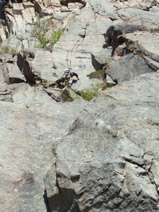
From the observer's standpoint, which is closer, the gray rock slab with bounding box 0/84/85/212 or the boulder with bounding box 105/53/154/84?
the gray rock slab with bounding box 0/84/85/212

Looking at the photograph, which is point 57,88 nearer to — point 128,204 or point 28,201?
point 28,201

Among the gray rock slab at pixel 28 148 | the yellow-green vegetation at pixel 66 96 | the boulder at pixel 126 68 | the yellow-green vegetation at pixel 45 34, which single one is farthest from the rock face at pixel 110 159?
the yellow-green vegetation at pixel 45 34

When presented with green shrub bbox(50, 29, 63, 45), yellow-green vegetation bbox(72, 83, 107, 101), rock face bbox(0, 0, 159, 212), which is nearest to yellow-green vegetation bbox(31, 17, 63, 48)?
green shrub bbox(50, 29, 63, 45)

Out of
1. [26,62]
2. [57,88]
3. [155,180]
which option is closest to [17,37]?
[26,62]

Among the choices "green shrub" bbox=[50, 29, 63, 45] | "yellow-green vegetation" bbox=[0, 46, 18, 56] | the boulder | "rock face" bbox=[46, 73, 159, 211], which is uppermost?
"rock face" bbox=[46, 73, 159, 211]

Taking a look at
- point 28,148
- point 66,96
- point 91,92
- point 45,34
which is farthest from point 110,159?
point 45,34

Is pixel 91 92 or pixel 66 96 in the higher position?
pixel 91 92

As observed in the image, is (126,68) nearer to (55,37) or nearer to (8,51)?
(55,37)

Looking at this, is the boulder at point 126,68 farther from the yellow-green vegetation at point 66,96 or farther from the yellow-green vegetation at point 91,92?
the yellow-green vegetation at point 66,96

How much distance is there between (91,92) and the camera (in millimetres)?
20266

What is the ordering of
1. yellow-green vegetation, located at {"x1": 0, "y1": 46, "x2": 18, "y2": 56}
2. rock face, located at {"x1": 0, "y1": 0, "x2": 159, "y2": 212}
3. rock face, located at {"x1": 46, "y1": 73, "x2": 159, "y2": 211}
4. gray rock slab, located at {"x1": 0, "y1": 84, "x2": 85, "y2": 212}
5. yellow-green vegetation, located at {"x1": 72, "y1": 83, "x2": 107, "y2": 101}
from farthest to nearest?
1. yellow-green vegetation, located at {"x1": 0, "y1": 46, "x2": 18, "y2": 56}
2. yellow-green vegetation, located at {"x1": 72, "y1": 83, "x2": 107, "y2": 101}
3. gray rock slab, located at {"x1": 0, "y1": 84, "x2": 85, "y2": 212}
4. rock face, located at {"x1": 0, "y1": 0, "x2": 159, "y2": 212}
5. rock face, located at {"x1": 46, "y1": 73, "x2": 159, "y2": 211}

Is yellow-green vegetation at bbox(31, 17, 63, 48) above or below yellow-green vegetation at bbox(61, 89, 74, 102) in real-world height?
below

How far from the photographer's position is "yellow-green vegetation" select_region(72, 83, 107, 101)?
20009mm

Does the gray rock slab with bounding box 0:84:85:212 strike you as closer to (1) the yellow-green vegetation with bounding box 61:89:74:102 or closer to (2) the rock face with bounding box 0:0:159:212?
(2) the rock face with bounding box 0:0:159:212
